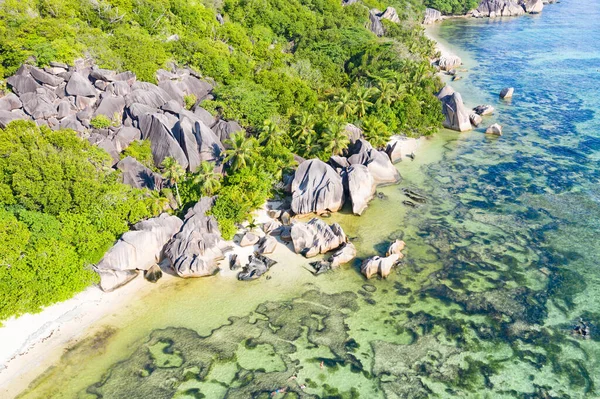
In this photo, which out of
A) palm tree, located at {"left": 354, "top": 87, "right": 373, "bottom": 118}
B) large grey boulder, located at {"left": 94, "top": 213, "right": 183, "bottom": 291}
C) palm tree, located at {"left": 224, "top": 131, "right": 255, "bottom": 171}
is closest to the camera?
large grey boulder, located at {"left": 94, "top": 213, "right": 183, "bottom": 291}

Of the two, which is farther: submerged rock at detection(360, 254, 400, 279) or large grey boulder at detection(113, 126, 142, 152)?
large grey boulder at detection(113, 126, 142, 152)

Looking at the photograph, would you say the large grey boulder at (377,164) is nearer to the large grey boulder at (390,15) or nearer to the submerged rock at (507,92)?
the submerged rock at (507,92)

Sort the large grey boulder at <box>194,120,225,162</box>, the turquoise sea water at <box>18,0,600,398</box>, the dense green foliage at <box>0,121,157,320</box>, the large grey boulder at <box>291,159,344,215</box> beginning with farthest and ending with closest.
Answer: the large grey boulder at <box>194,120,225,162</box> → the large grey boulder at <box>291,159,344,215</box> → the dense green foliage at <box>0,121,157,320</box> → the turquoise sea water at <box>18,0,600,398</box>

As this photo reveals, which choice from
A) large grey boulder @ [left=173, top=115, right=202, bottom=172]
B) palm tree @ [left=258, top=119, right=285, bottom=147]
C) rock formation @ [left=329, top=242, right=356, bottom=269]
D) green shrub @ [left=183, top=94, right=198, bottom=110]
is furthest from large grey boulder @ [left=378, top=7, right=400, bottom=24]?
rock formation @ [left=329, top=242, right=356, bottom=269]

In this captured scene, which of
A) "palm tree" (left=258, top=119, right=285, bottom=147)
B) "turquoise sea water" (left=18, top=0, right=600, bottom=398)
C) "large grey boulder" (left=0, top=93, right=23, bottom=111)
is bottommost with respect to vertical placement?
"turquoise sea water" (left=18, top=0, right=600, bottom=398)

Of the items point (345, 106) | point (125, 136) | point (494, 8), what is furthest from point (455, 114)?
point (494, 8)

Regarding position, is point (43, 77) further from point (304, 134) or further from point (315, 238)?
point (315, 238)

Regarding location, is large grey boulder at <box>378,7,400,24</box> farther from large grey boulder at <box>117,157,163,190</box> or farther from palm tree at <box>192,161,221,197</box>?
large grey boulder at <box>117,157,163,190</box>
